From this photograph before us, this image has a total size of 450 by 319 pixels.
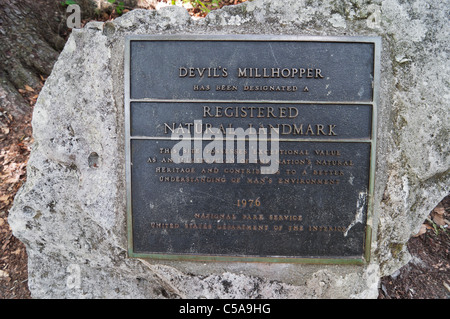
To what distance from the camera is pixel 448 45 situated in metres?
2.24

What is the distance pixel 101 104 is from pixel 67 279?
4.67ft

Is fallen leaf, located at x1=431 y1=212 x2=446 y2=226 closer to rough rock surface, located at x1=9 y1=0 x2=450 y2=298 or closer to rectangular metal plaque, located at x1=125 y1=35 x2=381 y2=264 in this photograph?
rough rock surface, located at x1=9 y1=0 x2=450 y2=298

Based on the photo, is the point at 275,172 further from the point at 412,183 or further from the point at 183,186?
the point at 412,183

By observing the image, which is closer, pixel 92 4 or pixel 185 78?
pixel 185 78

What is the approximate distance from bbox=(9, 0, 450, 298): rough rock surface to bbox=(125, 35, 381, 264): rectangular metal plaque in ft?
0.34

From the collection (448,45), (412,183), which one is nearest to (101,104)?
(412,183)

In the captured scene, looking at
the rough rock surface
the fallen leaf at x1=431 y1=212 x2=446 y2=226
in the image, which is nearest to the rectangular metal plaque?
the rough rock surface

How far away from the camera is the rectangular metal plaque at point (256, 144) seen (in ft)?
7.36

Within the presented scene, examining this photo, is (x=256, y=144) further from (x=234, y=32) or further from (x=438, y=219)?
(x=438, y=219)

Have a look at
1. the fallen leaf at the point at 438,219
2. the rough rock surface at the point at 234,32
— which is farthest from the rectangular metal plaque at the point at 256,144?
the fallen leaf at the point at 438,219

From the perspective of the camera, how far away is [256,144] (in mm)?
2266

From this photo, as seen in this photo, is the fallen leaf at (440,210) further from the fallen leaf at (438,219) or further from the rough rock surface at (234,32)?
the rough rock surface at (234,32)

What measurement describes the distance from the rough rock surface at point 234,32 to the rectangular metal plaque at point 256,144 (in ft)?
0.34

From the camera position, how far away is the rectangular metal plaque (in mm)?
2242
